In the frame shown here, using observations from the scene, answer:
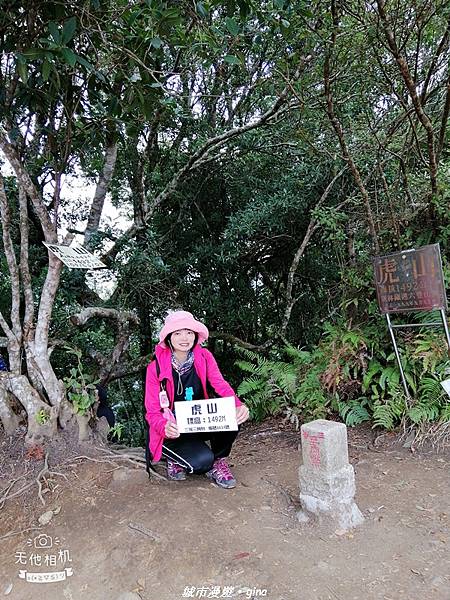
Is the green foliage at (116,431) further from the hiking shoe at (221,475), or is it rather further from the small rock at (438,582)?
the small rock at (438,582)

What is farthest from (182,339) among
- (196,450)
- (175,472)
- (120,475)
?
(120,475)

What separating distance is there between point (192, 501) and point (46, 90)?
3.57 metres

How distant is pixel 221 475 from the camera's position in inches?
130

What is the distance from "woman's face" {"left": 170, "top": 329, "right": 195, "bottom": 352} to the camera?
10.7 feet

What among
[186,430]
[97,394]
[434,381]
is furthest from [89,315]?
[434,381]

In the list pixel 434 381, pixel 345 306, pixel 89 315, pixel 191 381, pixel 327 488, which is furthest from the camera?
pixel 345 306

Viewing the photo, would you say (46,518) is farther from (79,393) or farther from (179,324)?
(179,324)

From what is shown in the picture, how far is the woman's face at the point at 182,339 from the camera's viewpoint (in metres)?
3.28

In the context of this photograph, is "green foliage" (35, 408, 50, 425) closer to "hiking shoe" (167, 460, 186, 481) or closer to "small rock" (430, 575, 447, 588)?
"hiking shoe" (167, 460, 186, 481)

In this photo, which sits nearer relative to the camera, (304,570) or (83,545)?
(304,570)

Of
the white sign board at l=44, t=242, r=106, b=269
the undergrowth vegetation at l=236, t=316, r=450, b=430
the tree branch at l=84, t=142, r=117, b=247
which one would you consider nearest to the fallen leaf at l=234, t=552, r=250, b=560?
the undergrowth vegetation at l=236, t=316, r=450, b=430

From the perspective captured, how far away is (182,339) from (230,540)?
54.9 inches

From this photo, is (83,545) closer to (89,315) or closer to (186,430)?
(186,430)

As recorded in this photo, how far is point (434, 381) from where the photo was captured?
400 centimetres
